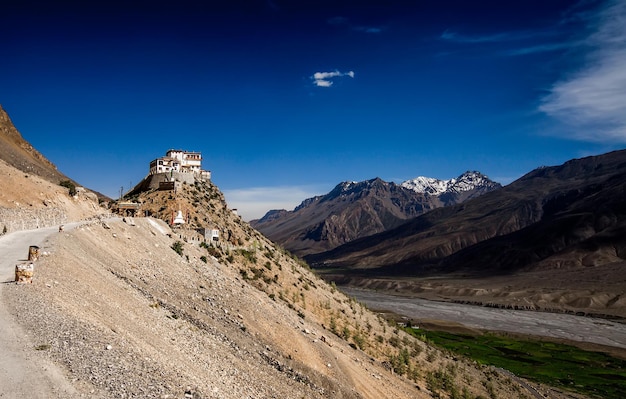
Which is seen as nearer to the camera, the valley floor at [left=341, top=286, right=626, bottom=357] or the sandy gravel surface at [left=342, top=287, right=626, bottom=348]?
the valley floor at [left=341, top=286, right=626, bottom=357]

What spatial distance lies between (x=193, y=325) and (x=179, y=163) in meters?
60.4

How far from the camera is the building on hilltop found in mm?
74125

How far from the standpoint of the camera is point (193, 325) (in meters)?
20.8

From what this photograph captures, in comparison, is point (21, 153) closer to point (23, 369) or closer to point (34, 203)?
point (34, 203)

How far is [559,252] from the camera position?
194 metres

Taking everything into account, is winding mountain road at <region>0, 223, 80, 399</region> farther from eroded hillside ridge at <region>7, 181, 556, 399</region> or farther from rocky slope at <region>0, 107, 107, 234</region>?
rocky slope at <region>0, 107, 107, 234</region>

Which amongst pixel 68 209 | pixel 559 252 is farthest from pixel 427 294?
pixel 68 209

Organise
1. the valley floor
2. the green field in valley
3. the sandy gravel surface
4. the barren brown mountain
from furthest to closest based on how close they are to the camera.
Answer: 1. the sandy gravel surface
2. the valley floor
3. the green field in valley
4. the barren brown mountain

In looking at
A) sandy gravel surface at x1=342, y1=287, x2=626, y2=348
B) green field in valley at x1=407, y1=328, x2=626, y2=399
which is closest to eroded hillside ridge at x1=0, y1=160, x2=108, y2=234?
green field in valley at x1=407, y1=328, x2=626, y2=399

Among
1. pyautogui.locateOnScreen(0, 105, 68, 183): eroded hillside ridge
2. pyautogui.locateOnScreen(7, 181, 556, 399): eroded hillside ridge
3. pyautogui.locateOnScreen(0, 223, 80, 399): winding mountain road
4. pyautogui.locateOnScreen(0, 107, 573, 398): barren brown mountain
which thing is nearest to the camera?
pyautogui.locateOnScreen(0, 223, 80, 399): winding mountain road

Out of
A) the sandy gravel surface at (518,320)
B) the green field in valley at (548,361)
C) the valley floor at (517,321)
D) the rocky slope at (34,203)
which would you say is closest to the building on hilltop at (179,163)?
the rocky slope at (34,203)

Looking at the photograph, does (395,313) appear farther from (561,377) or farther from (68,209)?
(68,209)

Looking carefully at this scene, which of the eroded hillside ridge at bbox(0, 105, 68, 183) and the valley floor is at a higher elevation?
the eroded hillside ridge at bbox(0, 105, 68, 183)

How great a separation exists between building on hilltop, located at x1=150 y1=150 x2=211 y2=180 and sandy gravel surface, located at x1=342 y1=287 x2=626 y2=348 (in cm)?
6363
